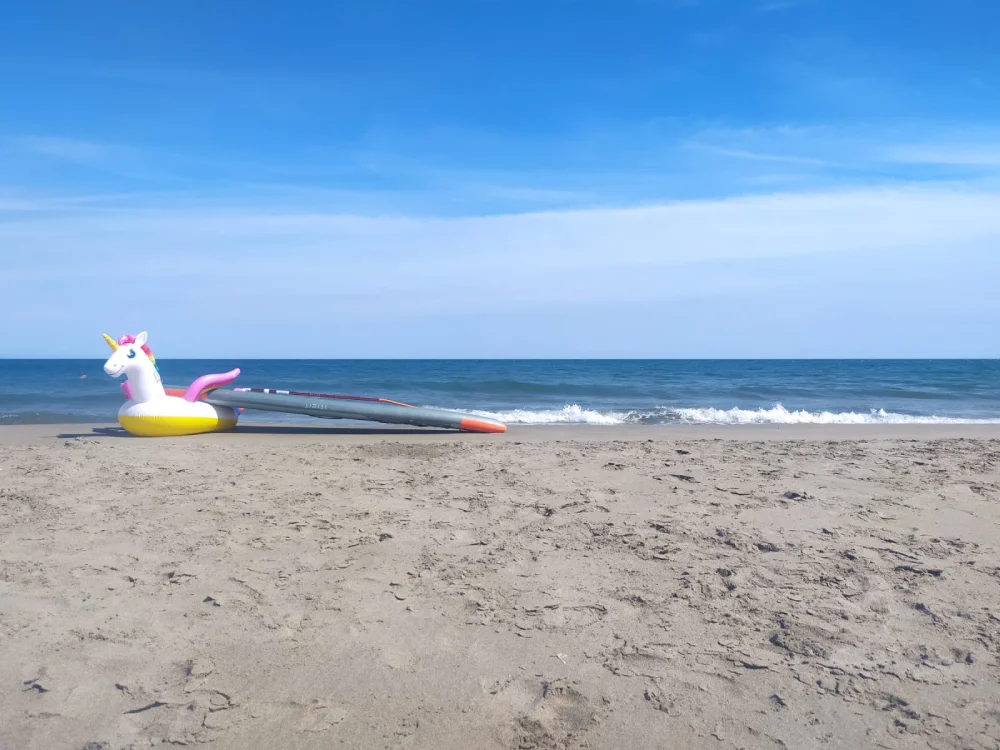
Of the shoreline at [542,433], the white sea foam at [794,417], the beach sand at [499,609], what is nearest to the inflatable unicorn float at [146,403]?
the shoreline at [542,433]

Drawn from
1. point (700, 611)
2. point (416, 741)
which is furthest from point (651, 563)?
point (416, 741)

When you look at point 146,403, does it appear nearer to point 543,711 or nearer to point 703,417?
point 543,711

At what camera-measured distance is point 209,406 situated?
35.3ft

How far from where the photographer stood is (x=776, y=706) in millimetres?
2652

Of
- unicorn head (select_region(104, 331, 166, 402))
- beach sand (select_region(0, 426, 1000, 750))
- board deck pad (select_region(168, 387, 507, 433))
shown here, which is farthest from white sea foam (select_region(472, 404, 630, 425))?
beach sand (select_region(0, 426, 1000, 750))

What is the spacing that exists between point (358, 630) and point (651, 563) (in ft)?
5.77

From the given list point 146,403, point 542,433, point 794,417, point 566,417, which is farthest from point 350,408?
point 794,417

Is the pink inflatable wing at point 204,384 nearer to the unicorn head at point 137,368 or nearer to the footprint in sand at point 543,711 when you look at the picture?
the unicorn head at point 137,368

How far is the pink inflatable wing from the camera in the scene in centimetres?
1070

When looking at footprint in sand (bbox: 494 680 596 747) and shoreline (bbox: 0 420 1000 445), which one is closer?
footprint in sand (bbox: 494 680 596 747)

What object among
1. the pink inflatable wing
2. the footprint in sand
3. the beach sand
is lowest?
the footprint in sand

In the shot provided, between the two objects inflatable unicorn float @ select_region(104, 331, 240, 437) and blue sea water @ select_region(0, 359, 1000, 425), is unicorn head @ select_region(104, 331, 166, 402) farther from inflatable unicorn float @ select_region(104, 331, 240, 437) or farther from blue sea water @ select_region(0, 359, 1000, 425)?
blue sea water @ select_region(0, 359, 1000, 425)

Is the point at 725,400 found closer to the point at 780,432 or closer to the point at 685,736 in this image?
the point at 780,432

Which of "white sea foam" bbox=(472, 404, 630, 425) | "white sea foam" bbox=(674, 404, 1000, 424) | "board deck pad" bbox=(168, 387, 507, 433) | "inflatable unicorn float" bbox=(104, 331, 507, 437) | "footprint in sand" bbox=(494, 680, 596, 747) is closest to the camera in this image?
"footprint in sand" bbox=(494, 680, 596, 747)
